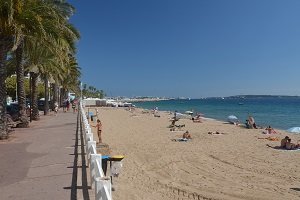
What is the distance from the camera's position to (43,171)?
28.1ft

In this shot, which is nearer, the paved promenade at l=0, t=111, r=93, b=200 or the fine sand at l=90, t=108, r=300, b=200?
the paved promenade at l=0, t=111, r=93, b=200

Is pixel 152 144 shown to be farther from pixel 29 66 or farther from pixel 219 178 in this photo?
pixel 29 66

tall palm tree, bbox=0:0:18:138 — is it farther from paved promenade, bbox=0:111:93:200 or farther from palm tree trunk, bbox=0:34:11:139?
paved promenade, bbox=0:111:93:200

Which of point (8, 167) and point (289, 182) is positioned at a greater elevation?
point (8, 167)

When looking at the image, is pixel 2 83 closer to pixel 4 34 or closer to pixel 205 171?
pixel 4 34

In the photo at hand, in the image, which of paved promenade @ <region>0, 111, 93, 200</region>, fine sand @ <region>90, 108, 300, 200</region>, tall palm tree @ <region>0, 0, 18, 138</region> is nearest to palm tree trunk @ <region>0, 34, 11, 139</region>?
tall palm tree @ <region>0, 0, 18, 138</region>

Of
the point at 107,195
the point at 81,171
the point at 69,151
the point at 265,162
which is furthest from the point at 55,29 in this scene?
the point at 107,195

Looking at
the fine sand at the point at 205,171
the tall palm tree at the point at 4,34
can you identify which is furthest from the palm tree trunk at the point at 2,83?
the fine sand at the point at 205,171

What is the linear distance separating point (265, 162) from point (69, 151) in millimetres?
8547

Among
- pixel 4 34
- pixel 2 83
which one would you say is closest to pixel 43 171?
pixel 2 83

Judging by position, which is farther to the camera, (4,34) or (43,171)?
(4,34)

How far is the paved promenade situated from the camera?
22.1 ft

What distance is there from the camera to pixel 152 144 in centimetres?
1983

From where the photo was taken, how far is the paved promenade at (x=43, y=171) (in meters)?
6.73
